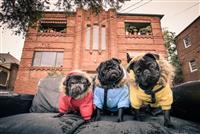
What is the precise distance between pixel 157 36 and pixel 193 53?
5222 millimetres

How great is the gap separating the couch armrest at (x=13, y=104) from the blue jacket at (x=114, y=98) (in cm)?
116

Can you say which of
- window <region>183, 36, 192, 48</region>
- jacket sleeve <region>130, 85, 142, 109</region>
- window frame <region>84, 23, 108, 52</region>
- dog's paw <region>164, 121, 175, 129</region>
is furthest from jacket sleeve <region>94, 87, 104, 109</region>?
window <region>183, 36, 192, 48</region>

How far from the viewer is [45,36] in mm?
13219

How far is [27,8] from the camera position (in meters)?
5.61

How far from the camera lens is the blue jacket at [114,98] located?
2182 millimetres

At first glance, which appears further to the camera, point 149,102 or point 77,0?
point 77,0

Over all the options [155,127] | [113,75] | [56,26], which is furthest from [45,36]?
[155,127]

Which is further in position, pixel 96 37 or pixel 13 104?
pixel 96 37

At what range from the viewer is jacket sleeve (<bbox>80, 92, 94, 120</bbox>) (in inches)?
82.5

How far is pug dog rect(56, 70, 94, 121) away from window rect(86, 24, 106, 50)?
10830 mm

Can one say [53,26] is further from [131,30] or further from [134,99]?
[134,99]

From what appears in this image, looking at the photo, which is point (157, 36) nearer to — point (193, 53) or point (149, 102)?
point (193, 53)

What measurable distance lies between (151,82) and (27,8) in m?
5.05

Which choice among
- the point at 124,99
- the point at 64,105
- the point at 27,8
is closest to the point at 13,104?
the point at 64,105
